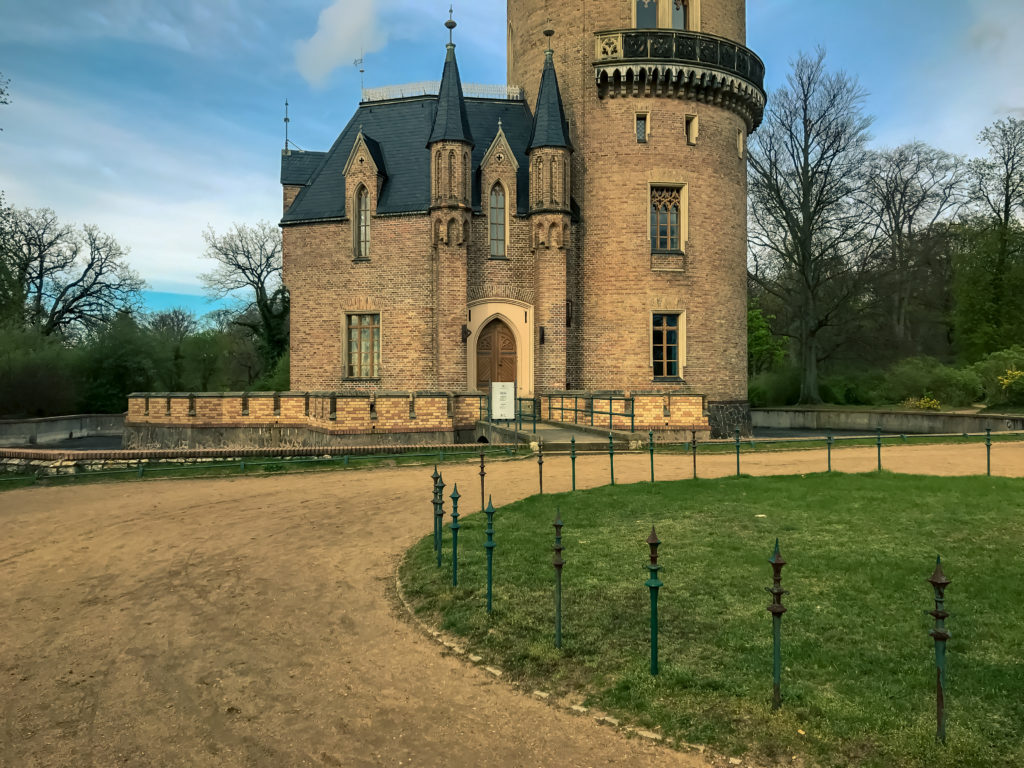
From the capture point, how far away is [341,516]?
34.9 ft

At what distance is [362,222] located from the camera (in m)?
25.7

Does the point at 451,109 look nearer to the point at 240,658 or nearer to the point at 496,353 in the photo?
the point at 496,353

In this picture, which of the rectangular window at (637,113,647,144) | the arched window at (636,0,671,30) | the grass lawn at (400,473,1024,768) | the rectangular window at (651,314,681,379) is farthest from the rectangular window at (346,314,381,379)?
the grass lawn at (400,473,1024,768)

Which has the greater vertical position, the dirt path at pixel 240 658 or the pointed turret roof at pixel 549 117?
the pointed turret roof at pixel 549 117

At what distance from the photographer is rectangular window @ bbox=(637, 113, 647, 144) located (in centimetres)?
2498

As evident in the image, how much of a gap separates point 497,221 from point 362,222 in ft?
15.7

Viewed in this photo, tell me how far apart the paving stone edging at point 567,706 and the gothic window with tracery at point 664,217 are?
68.6 feet

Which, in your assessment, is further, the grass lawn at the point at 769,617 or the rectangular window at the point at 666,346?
the rectangular window at the point at 666,346

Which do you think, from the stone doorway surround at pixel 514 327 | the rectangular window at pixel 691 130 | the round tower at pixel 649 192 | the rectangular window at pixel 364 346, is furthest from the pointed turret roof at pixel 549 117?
the rectangular window at pixel 364 346

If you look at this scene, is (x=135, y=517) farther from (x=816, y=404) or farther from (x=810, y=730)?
(x=816, y=404)

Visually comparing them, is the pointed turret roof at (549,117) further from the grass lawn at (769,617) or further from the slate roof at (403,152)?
the grass lawn at (769,617)

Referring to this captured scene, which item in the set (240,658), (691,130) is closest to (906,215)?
(691,130)

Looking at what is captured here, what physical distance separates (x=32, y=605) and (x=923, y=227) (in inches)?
1869

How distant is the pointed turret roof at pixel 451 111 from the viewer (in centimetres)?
2372
